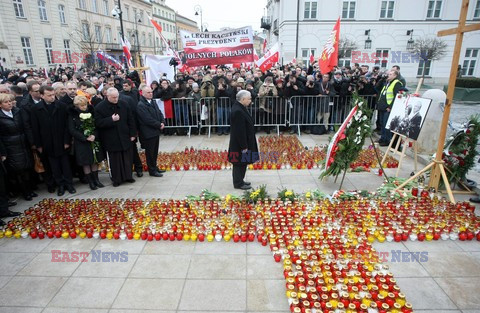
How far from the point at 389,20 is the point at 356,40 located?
4053 millimetres

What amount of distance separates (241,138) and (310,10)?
32.9m

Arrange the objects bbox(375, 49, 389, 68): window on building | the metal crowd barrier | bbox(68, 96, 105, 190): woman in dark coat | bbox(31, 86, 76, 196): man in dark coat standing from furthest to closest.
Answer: bbox(375, 49, 389, 68): window on building, the metal crowd barrier, bbox(68, 96, 105, 190): woman in dark coat, bbox(31, 86, 76, 196): man in dark coat standing

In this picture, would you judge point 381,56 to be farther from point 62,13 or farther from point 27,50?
point 27,50

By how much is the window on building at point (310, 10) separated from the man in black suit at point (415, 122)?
31736mm

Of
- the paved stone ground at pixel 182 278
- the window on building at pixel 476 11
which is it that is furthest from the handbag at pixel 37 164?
the window on building at pixel 476 11

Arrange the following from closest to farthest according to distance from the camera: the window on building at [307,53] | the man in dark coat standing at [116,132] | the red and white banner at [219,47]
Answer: the man in dark coat standing at [116,132] → the red and white banner at [219,47] → the window on building at [307,53]

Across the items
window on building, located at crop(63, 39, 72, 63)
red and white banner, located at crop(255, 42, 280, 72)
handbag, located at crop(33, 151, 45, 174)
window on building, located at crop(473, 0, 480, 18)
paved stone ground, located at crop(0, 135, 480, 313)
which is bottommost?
paved stone ground, located at crop(0, 135, 480, 313)

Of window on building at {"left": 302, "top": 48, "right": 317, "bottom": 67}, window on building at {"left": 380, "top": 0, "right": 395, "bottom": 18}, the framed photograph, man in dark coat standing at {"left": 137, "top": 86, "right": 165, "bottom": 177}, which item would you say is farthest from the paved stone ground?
window on building at {"left": 380, "top": 0, "right": 395, "bottom": 18}

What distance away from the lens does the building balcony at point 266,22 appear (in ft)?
163

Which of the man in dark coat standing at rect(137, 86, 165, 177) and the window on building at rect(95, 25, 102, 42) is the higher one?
the window on building at rect(95, 25, 102, 42)

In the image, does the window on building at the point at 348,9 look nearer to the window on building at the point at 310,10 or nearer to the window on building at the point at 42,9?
the window on building at the point at 310,10

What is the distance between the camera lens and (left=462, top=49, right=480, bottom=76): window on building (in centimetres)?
3344

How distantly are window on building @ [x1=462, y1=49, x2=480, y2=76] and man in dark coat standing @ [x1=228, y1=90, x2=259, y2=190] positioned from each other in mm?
37587

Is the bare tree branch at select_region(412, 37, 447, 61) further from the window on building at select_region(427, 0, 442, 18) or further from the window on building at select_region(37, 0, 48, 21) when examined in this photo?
the window on building at select_region(37, 0, 48, 21)
